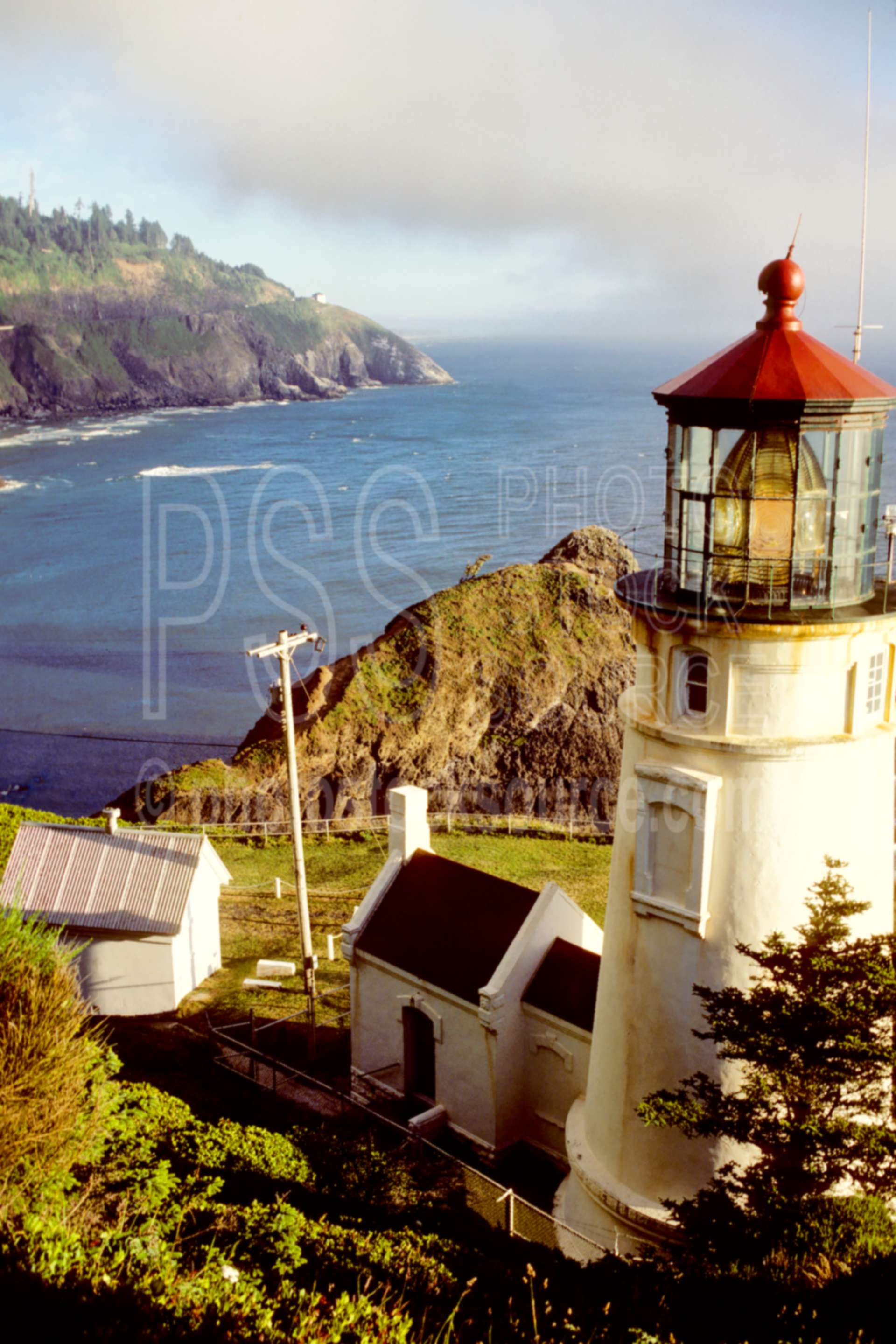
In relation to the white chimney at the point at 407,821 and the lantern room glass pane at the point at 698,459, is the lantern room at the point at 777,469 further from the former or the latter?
the white chimney at the point at 407,821

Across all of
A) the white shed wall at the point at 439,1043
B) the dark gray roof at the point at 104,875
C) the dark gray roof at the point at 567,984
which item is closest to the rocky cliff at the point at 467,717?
the dark gray roof at the point at 104,875

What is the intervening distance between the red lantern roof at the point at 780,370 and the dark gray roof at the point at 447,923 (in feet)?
29.1

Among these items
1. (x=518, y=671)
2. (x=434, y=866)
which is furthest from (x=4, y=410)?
(x=434, y=866)

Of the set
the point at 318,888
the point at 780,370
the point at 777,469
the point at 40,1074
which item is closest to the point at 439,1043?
the point at 40,1074

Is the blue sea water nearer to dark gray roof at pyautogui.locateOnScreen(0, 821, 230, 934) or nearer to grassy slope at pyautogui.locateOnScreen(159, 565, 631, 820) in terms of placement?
grassy slope at pyautogui.locateOnScreen(159, 565, 631, 820)

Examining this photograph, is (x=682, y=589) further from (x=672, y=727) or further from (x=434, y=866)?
(x=434, y=866)

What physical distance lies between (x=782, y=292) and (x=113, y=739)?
1820 inches

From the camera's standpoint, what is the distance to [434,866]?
1756 centimetres

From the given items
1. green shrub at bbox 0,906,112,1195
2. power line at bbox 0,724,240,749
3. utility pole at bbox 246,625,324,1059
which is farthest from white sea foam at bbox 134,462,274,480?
green shrub at bbox 0,906,112,1195

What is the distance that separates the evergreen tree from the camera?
9.53 metres

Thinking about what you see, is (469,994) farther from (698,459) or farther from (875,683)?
(698,459)

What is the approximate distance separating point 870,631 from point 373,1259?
7.14m

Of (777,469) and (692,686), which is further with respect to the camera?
(692,686)

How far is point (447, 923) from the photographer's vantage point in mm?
16781
